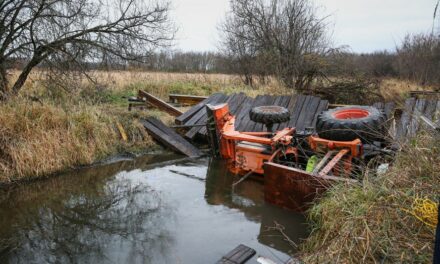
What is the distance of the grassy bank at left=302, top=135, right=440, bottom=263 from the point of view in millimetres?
2881

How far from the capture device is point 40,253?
13.5ft

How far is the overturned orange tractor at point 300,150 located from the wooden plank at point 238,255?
3.31 feet

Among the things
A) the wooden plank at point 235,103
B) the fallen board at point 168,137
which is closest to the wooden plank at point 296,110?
the wooden plank at point 235,103

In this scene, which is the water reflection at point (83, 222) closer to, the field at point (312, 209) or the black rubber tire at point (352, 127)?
the field at point (312, 209)

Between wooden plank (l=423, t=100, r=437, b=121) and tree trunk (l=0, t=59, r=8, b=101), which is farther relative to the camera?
tree trunk (l=0, t=59, r=8, b=101)

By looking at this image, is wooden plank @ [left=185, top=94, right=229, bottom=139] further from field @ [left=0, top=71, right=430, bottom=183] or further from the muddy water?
the muddy water

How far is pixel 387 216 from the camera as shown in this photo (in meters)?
3.14

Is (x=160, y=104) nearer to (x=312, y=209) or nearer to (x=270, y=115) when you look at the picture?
(x=270, y=115)

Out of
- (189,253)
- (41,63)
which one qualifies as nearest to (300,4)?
(41,63)

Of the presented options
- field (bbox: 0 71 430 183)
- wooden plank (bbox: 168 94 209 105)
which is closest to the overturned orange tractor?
field (bbox: 0 71 430 183)

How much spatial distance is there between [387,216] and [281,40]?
12876mm

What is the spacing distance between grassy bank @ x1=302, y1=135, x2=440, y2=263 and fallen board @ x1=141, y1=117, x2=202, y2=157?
4785mm

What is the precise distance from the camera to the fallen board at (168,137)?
331 inches

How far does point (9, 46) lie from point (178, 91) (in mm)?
7774
